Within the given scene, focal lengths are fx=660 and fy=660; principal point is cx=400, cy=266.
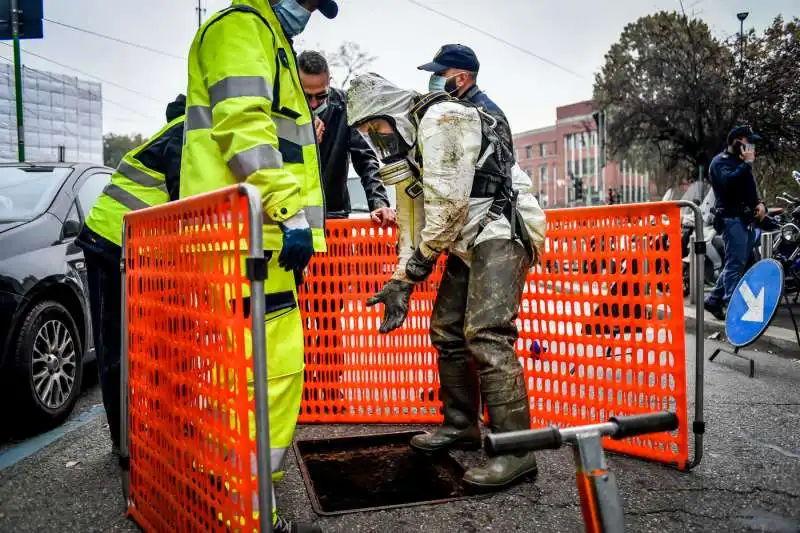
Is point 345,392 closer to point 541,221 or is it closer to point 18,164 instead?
point 541,221

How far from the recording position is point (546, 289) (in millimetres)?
3457

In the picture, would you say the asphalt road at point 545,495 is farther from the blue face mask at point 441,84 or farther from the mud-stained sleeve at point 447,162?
the blue face mask at point 441,84

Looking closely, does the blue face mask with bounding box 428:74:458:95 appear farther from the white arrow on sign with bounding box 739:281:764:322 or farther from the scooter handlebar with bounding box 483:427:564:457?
the white arrow on sign with bounding box 739:281:764:322

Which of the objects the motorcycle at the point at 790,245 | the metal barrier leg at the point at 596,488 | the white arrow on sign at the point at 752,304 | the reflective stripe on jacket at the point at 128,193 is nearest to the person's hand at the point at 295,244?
the metal barrier leg at the point at 596,488

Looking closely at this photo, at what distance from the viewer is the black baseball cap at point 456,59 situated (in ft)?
10.6

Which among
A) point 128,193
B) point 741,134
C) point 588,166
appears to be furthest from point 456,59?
point 588,166

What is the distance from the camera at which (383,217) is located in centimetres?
365

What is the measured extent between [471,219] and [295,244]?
41.2 inches

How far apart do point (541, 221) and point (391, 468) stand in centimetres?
138

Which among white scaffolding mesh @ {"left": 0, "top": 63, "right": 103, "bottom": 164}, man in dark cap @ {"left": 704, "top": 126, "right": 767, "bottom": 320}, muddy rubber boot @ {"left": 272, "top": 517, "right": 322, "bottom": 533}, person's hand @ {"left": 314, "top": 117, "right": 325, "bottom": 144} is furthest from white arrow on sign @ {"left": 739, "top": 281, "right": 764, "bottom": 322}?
white scaffolding mesh @ {"left": 0, "top": 63, "right": 103, "bottom": 164}

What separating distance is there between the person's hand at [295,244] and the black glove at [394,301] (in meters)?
0.78

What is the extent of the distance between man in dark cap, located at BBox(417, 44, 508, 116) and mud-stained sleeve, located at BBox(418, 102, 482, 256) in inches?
18.4

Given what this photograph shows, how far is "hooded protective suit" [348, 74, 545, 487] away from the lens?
2766 mm

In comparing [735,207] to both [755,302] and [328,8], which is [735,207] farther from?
[328,8]
